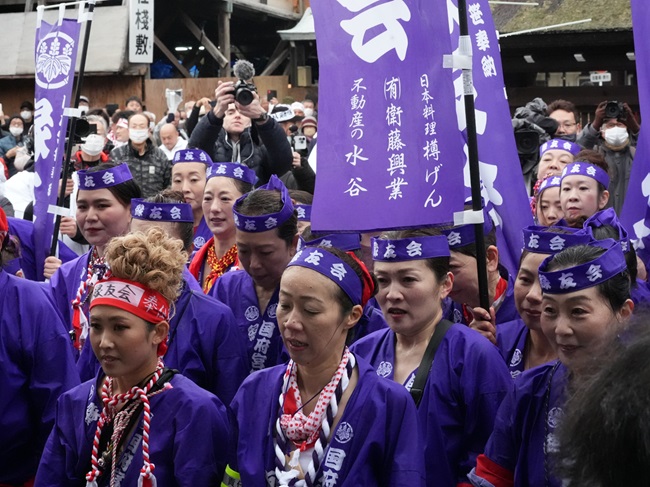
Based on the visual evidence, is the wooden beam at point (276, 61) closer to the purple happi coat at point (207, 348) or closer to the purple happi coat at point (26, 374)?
the purple happi coat at point (207, 348)

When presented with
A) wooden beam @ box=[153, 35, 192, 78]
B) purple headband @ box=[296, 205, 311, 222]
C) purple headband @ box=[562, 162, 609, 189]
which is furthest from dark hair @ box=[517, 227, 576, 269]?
wooden beam @ box=[153, 35, 192, 78]

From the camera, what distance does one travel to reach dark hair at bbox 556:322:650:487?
53.8 inches

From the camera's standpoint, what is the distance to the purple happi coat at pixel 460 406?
3.84 m

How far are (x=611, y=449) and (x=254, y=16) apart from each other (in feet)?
78.2

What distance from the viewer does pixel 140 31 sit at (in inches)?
769

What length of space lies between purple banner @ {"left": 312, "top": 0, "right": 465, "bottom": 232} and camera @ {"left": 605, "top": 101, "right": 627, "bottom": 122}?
5.32 m

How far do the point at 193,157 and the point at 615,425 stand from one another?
591cm

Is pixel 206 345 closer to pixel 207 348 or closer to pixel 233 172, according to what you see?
pixel 207 348

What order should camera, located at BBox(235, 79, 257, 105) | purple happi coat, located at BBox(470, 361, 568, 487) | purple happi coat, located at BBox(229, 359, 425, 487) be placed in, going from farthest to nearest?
1. camera, located at BBox(235, 79, 257, 105)
2. purple happi coat, located at BBox(470, 361, 568, 487)
3. purple happi coat, located at BBox(229, 359, 425, 487)

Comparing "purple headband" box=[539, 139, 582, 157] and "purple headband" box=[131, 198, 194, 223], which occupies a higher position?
"purple headband" box=[539, 139, 582, 157]

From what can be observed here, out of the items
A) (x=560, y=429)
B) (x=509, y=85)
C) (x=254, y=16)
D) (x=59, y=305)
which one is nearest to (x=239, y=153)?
(x=59, y=305)

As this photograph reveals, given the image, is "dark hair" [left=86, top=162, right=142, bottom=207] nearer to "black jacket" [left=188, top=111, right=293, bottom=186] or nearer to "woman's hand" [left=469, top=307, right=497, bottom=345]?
"black jacket" [left=188, top=111, right=293, bottom=186]

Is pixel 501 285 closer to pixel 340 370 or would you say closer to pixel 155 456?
pixel 340 370

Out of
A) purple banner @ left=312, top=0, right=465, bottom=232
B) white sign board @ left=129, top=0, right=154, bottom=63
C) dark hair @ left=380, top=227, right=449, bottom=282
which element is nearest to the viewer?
purple banner @ left=312, top=0, right=465, bottom=232
